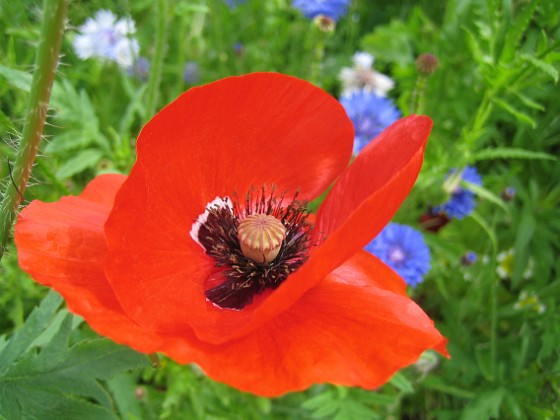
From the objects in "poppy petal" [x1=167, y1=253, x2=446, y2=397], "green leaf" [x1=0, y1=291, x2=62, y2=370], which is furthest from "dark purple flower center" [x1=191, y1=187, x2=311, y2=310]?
"green leaf" [x1=0, y1=291, x2=62, y2=370]

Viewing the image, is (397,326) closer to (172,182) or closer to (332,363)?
(332,363)

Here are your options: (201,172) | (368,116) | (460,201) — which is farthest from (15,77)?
(460,201)

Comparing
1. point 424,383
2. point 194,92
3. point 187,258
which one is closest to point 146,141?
point 194,92

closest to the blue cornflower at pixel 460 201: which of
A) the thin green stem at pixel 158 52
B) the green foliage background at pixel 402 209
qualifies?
the green foliage background at pixel 402 209

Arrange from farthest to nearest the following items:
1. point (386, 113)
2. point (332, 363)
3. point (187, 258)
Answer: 1. point (386, 113)
2. point (187, 258)
3. point (332, 363)

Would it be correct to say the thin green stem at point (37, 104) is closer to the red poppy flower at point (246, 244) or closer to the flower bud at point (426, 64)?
the red poppy flower at point (246, 244)

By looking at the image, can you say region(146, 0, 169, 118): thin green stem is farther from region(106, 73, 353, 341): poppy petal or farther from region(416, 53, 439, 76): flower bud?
region(416, 53, 439, 76): flower bud

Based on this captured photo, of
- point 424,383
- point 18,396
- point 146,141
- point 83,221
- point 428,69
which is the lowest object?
point 424,383
